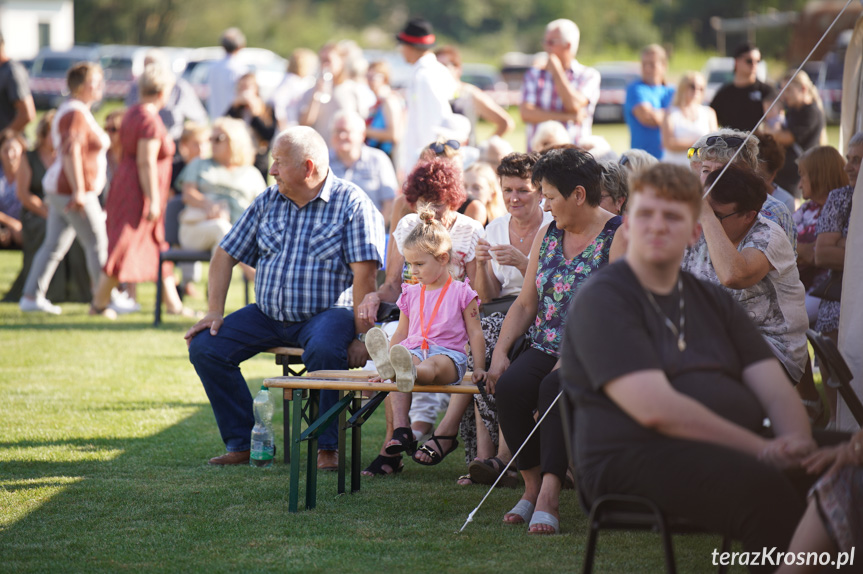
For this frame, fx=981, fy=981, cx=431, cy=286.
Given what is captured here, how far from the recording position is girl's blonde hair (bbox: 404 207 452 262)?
4516 mm

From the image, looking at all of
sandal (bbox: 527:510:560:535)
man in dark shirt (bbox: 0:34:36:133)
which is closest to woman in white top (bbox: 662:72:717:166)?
sandal (bbox: 527:510:560:535)

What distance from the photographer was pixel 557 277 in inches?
164

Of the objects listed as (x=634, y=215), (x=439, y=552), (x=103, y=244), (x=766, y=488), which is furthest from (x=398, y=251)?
(x=103, y=244)

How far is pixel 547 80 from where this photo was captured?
27.4 ft

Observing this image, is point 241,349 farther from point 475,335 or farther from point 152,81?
point 152,81

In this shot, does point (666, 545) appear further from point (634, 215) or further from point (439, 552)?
point (439, 552)

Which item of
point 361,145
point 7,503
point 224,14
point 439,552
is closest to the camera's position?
point 439,552

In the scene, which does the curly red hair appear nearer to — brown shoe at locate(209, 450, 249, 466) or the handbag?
brown shoe at locate(209, 450, 249, 466)

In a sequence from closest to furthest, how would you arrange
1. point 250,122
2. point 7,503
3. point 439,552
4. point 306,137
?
point 439,552
point 7,503
point 306,137
point 250,122

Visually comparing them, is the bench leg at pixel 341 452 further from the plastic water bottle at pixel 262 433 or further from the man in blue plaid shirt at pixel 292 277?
the plastic water bottle at pixel 262 433

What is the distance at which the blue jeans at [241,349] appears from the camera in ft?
16.3

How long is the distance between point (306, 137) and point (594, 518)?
3.02m

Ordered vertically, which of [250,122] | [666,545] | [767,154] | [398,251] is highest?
[250,122]

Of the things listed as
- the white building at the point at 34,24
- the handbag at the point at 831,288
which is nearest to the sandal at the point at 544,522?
the handbag at the point at 831,288
